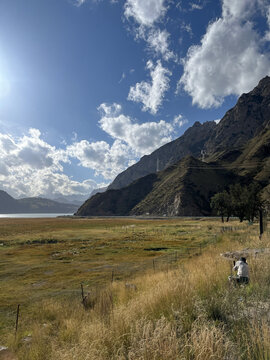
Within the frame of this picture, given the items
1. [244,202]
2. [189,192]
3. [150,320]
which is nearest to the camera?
[150,320]

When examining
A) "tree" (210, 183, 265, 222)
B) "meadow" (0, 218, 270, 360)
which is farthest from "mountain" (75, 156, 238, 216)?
"meadow" (0, 218, 270, 360)

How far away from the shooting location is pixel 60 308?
31.7ft

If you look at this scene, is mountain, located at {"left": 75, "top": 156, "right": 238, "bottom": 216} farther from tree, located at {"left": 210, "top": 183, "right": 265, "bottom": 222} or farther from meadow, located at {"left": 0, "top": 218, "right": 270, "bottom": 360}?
meadow, located at {"left": 0, "top": 218, "right": 270, "bottom": 360}

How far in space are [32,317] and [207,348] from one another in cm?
877

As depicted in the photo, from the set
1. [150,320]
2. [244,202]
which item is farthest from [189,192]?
[150,320]

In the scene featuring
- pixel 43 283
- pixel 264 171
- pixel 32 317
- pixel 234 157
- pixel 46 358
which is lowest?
pixel 43 283

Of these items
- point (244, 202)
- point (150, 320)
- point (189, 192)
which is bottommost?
point (150, 320)

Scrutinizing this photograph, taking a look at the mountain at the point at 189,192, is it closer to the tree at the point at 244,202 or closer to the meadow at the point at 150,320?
the tree at the point at 244,202

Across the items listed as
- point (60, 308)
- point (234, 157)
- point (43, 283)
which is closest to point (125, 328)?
point (60, 308)

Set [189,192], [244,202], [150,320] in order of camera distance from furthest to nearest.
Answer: [189,192]
[244,202]
[150,320]

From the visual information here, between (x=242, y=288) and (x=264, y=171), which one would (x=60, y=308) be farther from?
(x=264, y=171)

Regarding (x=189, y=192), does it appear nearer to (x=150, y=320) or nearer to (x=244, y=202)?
(x=244, y=202)

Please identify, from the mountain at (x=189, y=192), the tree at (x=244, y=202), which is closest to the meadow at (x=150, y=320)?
the tree at (x=244, y=202)

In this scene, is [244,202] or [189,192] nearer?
[244,202]
